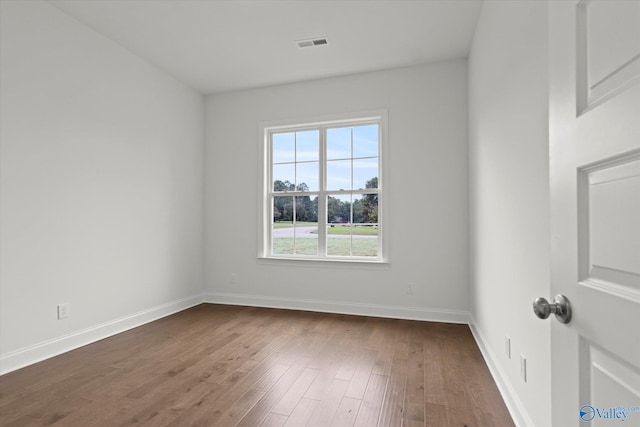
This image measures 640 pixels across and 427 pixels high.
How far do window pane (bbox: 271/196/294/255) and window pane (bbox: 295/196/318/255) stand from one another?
0.09 metres

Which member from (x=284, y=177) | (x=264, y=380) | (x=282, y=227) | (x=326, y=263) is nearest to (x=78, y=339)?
(x=264, y=380)

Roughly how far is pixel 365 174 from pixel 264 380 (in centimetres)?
261

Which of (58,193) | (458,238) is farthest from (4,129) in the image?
(458,238)

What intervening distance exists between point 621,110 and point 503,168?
1.70m

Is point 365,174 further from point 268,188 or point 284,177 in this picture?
point 268,188

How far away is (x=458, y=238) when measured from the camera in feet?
12.1

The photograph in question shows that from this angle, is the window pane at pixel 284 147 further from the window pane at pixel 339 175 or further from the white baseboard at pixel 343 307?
the white baseboard at pixel 343 307

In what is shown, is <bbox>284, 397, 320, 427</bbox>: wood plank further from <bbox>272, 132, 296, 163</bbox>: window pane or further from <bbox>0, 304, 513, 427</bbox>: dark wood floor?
<bbox>272, 132, 296, 163</bbox>: window pane

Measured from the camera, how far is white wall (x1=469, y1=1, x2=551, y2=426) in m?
1.49

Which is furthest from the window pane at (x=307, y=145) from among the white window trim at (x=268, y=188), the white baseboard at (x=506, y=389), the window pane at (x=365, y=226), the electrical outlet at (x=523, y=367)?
the electrical outlet at (x=523, y=367)

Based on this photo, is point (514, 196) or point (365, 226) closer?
point (514, 196)

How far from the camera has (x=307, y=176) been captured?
14.4 ft

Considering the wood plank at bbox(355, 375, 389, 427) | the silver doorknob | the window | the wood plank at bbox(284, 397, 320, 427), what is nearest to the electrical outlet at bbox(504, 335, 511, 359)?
the wood plank at bbox(355, 375, 389, 427)

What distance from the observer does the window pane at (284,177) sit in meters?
4.45
